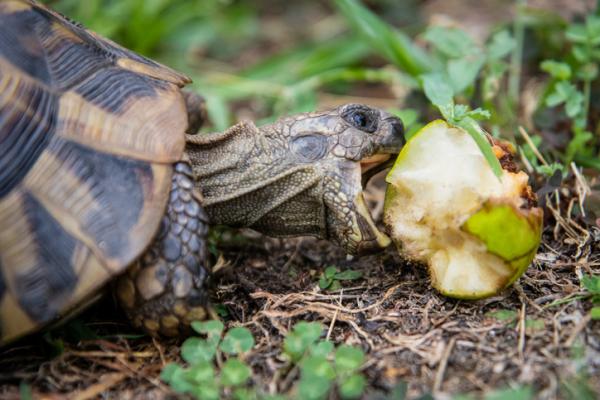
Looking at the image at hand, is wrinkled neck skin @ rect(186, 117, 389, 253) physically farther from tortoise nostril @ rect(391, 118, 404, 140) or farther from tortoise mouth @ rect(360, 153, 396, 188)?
tortoise nostril @ rect(391, 118, 404, 140)

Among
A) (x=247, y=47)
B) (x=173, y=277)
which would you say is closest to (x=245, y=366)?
(x=173, y=277)

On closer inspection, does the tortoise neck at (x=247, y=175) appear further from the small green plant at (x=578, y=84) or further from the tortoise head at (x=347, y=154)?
the small green plant at (x=578, y=84)

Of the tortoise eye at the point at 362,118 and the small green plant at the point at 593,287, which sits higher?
the tortoise eye at the point at 362,118

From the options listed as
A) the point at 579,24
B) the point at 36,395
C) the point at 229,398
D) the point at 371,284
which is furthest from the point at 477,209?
→ the point at 579,24

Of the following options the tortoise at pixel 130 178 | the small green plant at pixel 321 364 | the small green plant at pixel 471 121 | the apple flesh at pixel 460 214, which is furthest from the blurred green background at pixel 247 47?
the small green plant at pixel 321 364

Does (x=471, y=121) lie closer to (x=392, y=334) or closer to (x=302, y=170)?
(x=302, y=170)
